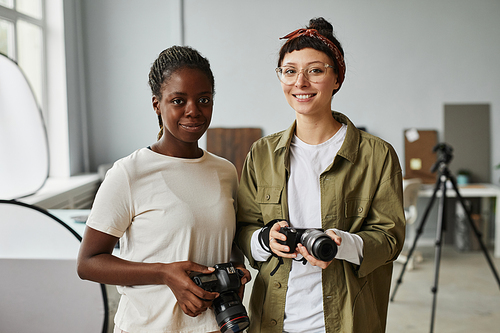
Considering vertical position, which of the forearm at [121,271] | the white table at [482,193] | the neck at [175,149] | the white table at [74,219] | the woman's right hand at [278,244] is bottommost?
the white table at [482,193]

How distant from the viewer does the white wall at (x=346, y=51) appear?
4.77 m

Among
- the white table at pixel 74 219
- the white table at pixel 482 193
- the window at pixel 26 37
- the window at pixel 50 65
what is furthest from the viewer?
the white table at pixel 482 193

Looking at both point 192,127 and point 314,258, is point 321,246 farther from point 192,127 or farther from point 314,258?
point 192,127

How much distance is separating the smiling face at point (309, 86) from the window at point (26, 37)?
11.3ft

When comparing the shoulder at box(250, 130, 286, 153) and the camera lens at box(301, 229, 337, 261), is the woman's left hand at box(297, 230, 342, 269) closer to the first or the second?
the camera lens at box(301, 229, 337, 261)

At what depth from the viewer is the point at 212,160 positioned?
1.21 m

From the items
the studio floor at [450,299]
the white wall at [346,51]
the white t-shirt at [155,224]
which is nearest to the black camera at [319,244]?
the white t-shirt at [155,224]

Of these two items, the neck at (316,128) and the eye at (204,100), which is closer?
the eye at (204,100)

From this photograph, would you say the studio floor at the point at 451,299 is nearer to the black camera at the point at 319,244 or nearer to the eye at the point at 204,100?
the black camera at the point at 319,244

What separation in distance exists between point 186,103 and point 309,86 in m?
0.35

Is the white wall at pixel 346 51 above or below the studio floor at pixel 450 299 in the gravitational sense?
above

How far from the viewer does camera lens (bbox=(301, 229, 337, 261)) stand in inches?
38.3

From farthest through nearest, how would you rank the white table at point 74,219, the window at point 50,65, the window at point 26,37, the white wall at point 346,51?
1. the white wall at point 346,51
2. the window at point 50,65
3. the window at point 26,37
4. the white table at point 74,219

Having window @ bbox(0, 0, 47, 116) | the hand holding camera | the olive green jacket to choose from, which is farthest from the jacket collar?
window @ bbox(0, 0, 47, 116)
